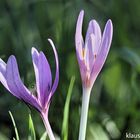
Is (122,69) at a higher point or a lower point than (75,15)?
lower

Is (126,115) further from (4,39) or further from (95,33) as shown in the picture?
(95,33)

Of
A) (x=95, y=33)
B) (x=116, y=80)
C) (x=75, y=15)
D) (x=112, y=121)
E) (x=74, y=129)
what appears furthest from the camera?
(x=75, y=15)

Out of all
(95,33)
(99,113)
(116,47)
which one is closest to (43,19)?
(116,47)

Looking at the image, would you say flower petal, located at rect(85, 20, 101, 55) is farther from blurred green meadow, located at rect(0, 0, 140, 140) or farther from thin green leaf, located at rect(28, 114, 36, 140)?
blurred green meadow, located at rect(0, 0, 140, 140)

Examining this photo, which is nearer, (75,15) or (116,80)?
(116,80)

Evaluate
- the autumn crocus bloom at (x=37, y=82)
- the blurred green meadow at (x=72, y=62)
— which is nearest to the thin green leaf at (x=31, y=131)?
the autumn crocus bloom at (x=37, y=82)

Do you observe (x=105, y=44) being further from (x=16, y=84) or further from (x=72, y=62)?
(x=72, y=62)

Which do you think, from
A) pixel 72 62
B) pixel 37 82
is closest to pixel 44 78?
pixel 37 82

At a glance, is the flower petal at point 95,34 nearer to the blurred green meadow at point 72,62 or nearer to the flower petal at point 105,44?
the flower petal at point 105,44
